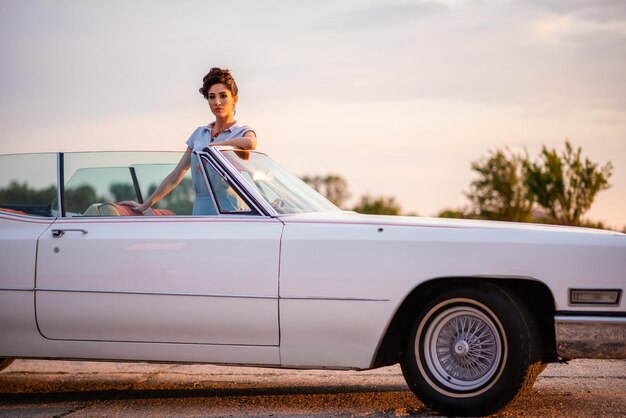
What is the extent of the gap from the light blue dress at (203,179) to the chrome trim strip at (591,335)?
2.11 metres

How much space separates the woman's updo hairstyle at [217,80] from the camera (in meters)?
6.97

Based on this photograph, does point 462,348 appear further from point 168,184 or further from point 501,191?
point 501,191

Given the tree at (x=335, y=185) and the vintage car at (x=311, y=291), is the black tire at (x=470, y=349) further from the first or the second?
the tree at (x=335, y=185)

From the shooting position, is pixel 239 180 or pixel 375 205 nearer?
pixel 239 180

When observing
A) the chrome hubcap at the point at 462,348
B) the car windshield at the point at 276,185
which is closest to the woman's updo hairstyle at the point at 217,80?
the car windshield at the point at 276,185

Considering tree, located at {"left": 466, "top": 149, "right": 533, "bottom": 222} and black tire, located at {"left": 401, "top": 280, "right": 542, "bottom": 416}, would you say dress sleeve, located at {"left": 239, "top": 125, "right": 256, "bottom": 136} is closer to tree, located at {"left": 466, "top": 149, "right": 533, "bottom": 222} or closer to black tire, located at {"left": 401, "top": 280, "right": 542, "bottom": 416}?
black tire, located at {"left": 401, "top": 280, "right": 542, "bottom": 416}

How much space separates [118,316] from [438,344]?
1921 mm

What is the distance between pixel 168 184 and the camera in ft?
22.1

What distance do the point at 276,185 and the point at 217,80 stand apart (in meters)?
1.12

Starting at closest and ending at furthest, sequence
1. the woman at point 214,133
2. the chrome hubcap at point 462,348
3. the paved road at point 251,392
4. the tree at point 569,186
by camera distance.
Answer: the chrome hubcap at point 462,348 → the paved road at point 251,392 → the woman at point 214,133 → the tree at point 569,186

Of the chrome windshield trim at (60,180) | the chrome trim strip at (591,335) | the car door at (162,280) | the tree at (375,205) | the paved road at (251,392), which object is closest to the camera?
the chrome trim strip at (591,335)

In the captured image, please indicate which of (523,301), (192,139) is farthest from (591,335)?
(192,139)

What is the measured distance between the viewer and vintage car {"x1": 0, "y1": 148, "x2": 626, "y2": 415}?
5.38 m

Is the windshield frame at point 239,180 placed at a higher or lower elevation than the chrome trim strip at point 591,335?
higher
